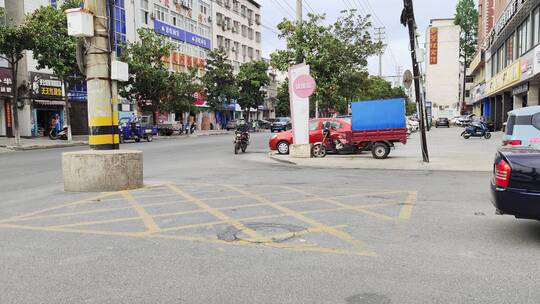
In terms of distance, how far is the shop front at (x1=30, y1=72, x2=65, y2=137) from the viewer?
33.7m

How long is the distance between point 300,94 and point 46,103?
939 inches

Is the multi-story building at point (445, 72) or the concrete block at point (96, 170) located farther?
the multi-story building at point (445, 72)

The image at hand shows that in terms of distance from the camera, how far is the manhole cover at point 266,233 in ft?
19.8

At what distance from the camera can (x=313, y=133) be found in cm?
2008

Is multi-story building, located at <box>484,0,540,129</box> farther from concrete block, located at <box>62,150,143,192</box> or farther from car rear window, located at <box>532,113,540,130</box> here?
concrete block, located at <box>62,150,143,192</box>

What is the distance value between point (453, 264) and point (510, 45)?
33.5 metres

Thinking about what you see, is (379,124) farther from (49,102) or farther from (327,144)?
(49,102)

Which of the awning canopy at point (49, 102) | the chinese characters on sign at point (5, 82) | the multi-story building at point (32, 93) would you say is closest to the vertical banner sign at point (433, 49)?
the multi-story building at point (32, 93)

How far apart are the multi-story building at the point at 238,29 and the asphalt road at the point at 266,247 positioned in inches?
2256

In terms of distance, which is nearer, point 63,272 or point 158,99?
point 63,272

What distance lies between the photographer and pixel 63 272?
15.7 feet

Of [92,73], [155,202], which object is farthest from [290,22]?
[155,202]

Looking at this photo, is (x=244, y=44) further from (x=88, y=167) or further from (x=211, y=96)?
(x=88, y=167)

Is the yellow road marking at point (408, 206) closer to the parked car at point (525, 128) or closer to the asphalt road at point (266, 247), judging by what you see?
the asphalt road at point (266, 247)
